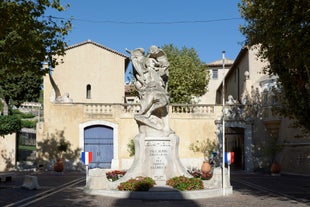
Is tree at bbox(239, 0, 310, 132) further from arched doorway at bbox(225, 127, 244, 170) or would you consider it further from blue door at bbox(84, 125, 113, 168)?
blue door at bbox(84, 125, 113, 168)

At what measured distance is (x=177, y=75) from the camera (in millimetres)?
42812

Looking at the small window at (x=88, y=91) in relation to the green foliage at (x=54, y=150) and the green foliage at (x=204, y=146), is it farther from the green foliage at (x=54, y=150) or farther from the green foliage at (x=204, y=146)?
the green foliage at (x=204, y=146)

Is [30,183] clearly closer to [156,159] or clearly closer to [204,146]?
[156,159]

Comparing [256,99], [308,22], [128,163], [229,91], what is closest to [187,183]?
[308,22]

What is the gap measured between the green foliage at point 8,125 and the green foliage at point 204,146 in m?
12.2

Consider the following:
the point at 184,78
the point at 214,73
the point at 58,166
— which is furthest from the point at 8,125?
the point at 214,73

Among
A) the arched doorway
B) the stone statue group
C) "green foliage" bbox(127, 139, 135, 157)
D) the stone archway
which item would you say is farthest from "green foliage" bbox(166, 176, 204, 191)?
the arched doorway

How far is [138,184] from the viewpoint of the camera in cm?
1492

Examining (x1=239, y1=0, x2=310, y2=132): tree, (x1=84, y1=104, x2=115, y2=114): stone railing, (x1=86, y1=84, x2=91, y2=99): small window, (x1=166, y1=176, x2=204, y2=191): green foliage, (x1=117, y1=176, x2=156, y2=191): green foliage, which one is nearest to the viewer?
(x1=239, y1=0, x2=310, y2=132): tree

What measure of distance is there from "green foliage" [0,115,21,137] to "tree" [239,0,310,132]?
57.5 ft

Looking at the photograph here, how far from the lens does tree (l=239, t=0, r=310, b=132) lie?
1309 centimetres

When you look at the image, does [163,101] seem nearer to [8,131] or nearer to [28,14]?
[28,14]

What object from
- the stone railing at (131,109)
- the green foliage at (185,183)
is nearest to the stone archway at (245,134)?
the stone railing at (131,109)

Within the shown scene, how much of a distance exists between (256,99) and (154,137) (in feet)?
57.7
